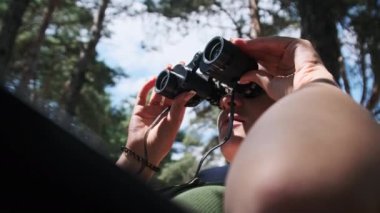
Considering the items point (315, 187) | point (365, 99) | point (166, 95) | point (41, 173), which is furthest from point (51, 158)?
point (365, 99)

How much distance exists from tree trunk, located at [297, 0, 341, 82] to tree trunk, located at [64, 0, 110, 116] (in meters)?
6.71

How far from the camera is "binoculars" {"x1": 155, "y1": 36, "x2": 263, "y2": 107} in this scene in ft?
4.72

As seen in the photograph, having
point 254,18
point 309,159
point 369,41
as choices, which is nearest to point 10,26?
point 254,18

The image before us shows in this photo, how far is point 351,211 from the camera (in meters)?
0.75

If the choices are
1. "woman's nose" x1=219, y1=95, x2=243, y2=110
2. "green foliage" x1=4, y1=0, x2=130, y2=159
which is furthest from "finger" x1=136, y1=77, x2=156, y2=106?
"green foliage" x1=4, y1=0, x2=130, y2=159

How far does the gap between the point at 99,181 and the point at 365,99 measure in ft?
24.6

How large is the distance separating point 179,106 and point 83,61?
11625 millimetres

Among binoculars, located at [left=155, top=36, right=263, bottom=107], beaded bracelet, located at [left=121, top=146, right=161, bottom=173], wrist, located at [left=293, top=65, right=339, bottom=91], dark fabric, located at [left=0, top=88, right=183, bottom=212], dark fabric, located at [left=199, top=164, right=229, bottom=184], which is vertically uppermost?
dark fabric, located at [left=0, top=88, right=183, bottom=212]

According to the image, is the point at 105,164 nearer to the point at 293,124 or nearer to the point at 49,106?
the point at 49,106

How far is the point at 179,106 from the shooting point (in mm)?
1849

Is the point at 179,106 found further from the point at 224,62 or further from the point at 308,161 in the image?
the point at 308,161

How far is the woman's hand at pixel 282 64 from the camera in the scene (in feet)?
3.81

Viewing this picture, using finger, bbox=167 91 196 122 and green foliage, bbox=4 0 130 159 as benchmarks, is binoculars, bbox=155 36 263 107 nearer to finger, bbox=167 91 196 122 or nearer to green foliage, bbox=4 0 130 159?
finger, bbox=167 91 196 122

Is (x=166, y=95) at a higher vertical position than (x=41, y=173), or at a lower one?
lower
